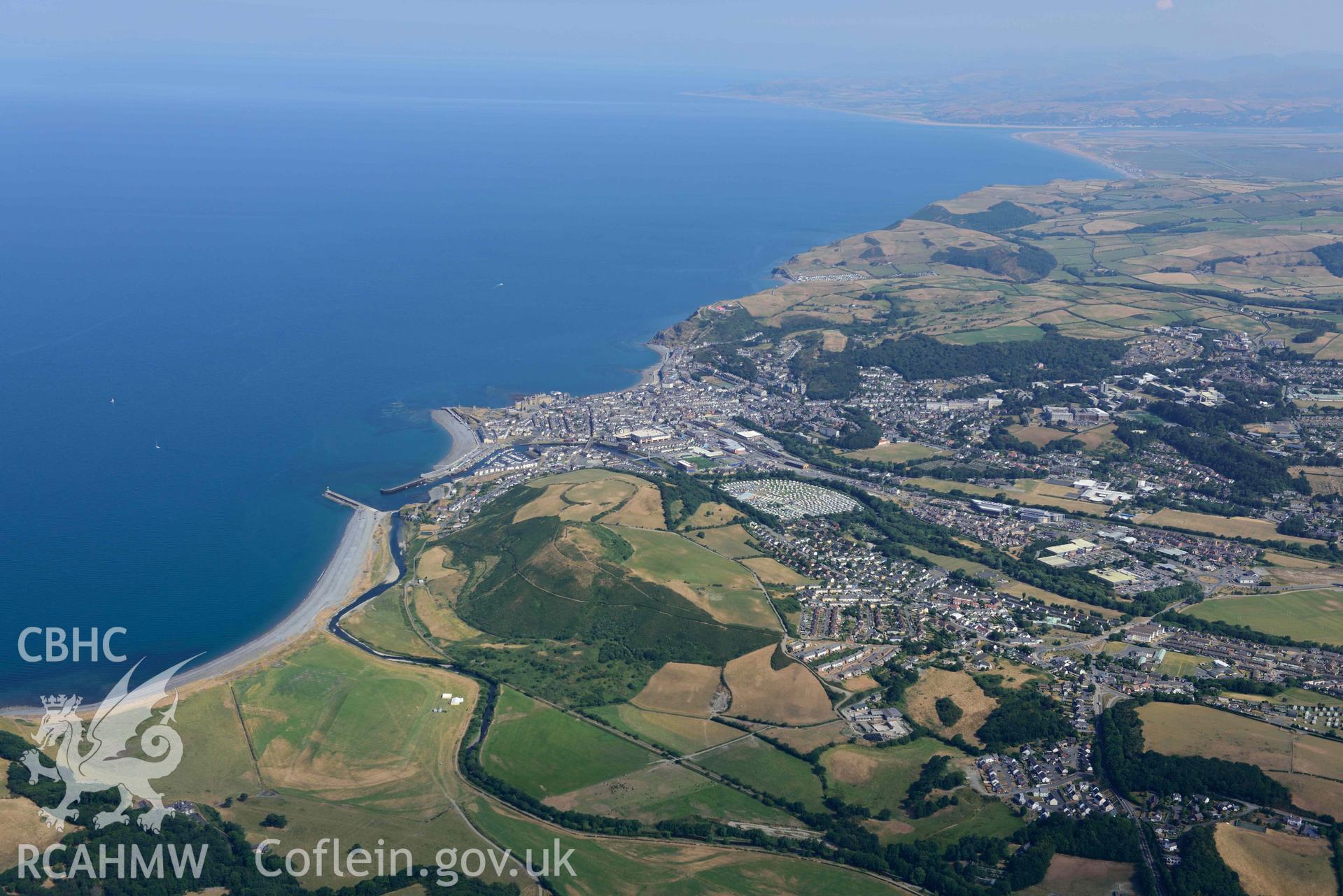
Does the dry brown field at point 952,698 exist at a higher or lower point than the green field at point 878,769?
higher

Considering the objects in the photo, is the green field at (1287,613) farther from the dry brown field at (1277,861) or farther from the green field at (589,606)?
the green field at (589,606)

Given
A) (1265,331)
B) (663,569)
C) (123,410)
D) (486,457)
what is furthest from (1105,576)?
(123,410)

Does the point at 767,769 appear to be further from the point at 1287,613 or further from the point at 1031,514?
the point at 1031,514

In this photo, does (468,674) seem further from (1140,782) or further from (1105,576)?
(1105,576)

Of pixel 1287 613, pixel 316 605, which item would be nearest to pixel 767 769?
pixel 316 605

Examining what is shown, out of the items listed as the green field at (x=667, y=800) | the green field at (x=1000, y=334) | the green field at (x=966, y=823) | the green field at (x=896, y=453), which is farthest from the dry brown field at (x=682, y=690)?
the green field at (x=1000, y=334)

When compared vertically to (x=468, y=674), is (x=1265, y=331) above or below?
above

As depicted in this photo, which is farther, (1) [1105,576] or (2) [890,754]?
(1) [1105,576]
